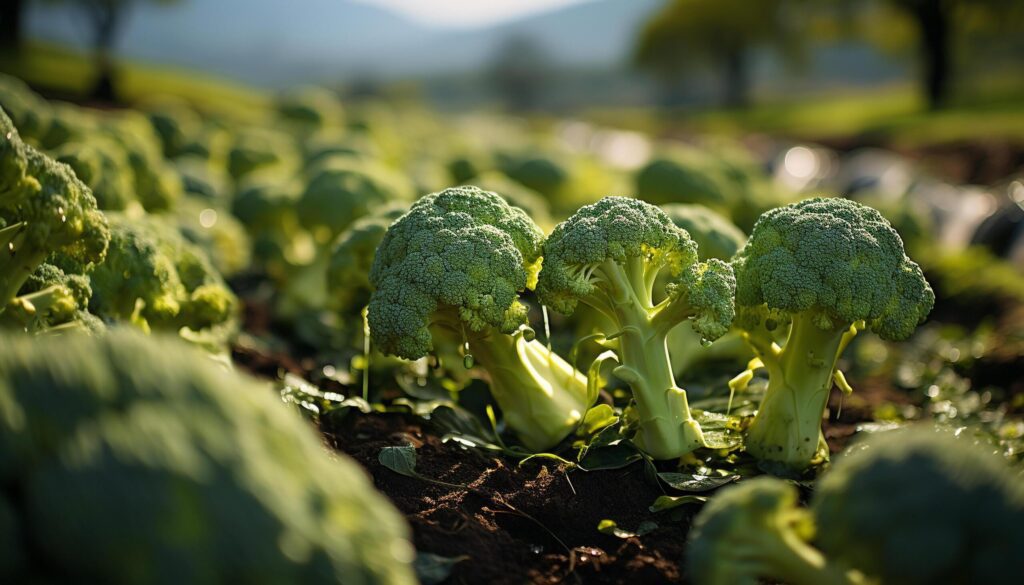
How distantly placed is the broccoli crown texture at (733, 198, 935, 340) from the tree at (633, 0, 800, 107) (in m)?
41.3

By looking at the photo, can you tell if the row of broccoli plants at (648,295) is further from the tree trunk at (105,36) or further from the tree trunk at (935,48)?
the tree trunk at (105,36)

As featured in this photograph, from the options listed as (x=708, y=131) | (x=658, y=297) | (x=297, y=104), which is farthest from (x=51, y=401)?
(x=708, y=131)

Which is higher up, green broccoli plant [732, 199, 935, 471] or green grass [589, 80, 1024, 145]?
green broccoli plant [732, 199, 935, 471]

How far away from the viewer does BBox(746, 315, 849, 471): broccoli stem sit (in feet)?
8.32

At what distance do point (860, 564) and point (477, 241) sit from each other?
142cm

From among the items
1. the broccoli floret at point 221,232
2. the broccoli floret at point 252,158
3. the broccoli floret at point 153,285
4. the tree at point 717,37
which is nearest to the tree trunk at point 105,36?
the broccoli floret at point 252,158

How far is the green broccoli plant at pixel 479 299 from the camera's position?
2.44m

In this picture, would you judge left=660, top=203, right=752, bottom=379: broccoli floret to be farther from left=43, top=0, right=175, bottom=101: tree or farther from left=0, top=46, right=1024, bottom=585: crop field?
left=43, top=0, right=175, bottom=101: tree

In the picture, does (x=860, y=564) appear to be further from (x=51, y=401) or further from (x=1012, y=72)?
(x=1012, y=72)

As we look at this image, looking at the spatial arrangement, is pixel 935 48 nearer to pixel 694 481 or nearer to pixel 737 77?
pixel 737 77

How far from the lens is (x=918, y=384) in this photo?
411 centimetres

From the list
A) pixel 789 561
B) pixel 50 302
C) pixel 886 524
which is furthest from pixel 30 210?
pixel 886 524

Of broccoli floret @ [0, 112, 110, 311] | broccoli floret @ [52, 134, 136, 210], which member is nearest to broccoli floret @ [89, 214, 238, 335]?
broccoli floret @ [0, 112, 110, 311]

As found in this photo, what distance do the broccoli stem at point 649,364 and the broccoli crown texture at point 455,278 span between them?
0.97ft
